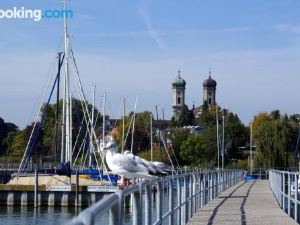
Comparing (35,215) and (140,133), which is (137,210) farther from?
(140,133)

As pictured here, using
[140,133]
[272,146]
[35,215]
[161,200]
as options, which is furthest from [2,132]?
[161,200]

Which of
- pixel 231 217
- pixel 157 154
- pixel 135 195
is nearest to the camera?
pixel 135 195

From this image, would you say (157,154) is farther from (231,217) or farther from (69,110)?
(231,217)

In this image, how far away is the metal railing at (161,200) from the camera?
5.71 m

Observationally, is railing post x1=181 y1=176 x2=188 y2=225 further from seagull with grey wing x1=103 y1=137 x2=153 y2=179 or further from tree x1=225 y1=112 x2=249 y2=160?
tree x1=225 y1=112 x2=249 y2=160

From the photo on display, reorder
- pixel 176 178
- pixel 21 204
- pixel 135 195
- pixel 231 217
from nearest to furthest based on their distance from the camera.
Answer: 1. pixel 135 195
2. pixel 176 178
3. pixel 231 217
4. pixel 21 204

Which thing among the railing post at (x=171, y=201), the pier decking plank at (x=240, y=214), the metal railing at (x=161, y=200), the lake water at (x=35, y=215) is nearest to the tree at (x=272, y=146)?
the lake water at (x=35, y=215)

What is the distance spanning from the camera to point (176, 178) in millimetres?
15164

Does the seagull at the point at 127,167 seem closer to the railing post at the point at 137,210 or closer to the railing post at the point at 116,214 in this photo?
the railing post at the point at 137,210

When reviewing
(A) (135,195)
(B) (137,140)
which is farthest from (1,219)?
(B) (137,140)

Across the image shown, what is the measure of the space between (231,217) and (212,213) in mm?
1630

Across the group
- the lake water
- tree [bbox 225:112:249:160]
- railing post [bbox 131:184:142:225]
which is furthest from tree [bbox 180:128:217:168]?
railing post [bbox 131:184:142:225]

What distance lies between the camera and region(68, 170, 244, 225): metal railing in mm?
5711

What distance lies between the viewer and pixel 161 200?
11812 mm
